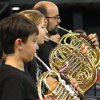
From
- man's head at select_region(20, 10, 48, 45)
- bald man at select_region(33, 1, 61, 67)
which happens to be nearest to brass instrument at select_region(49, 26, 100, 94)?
bald man at select_region(33, 1, 61, 67)

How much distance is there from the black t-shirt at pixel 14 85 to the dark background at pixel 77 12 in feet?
30.7

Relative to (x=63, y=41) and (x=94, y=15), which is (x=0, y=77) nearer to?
(x=63, y=41)

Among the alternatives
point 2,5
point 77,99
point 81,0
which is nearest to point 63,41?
point 77,99

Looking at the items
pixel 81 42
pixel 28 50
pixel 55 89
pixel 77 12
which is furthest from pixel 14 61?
pixel 77 12

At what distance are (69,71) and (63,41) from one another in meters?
0.45

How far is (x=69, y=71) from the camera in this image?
13.0 ft

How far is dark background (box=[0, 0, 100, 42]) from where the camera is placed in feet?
41.1

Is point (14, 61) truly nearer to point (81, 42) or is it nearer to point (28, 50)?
point (28, 50)

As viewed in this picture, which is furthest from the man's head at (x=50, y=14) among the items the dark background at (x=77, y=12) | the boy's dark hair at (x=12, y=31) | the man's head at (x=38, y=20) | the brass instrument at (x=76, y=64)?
the dark background at (x=77, y=12)

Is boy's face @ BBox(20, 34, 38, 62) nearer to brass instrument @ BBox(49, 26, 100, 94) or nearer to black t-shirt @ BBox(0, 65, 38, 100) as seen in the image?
black t-shirt @ BBox(0, 65, 38, 100)

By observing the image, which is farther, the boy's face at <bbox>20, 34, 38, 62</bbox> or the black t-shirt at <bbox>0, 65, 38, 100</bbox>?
the boy's face at <bbox>20, 34, 38, 62</bbox>

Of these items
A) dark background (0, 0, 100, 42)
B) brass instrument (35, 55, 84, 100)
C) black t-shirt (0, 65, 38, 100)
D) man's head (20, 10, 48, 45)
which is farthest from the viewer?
dark background (0, 0, 100, 42)

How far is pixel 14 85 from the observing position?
2.40 m

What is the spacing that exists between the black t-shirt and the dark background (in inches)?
368
